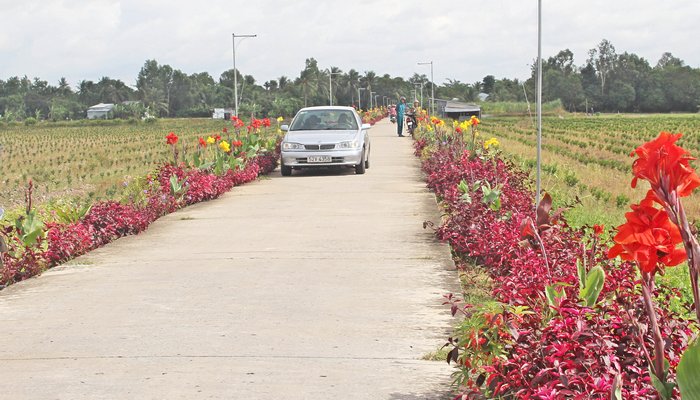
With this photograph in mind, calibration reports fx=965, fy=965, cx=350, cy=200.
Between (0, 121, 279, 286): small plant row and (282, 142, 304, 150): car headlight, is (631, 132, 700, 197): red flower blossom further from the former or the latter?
(282, 142, 304, 150): car headlight

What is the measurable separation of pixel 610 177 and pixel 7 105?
14772cm

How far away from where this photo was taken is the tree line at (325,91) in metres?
126

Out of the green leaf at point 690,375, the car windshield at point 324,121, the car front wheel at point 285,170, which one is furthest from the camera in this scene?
the car windshield at point 324,121

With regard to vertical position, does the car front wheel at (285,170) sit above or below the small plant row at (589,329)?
below

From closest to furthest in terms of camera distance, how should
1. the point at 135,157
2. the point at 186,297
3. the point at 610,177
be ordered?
the point at 186,297, the point at 610,177, the point at 135,157

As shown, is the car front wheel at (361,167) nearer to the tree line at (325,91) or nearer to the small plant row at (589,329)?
the small plant row at (589,329)

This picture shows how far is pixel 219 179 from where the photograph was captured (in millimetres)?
15359

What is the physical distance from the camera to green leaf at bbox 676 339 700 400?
262 centimetres

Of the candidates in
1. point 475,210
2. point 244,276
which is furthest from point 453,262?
point 244,276

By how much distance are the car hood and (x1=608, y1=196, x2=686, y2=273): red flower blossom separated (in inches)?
631

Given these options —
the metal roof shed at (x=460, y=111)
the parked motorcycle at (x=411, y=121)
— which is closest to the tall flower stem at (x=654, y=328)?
the parked motorcycle at (x=411, y=121)

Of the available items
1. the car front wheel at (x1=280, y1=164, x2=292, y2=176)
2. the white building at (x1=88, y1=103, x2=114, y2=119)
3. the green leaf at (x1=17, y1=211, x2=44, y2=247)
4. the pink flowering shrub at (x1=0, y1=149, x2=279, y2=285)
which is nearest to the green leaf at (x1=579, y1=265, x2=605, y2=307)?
the pink flowering shrub at (x1=0, y1=149, x2=279, y2=285)

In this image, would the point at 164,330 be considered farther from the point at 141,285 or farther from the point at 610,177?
the point at 610,177

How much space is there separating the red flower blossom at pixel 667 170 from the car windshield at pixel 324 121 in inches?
686
